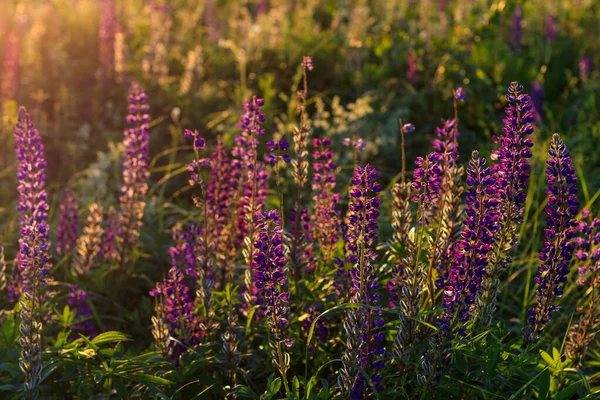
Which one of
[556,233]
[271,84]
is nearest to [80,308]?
[556,233]

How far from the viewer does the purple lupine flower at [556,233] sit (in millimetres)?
2752

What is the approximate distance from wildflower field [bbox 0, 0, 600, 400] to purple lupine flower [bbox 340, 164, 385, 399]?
0.01 meters

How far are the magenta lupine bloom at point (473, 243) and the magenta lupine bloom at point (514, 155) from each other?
0.05 metres

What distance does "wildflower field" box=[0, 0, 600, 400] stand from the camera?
2740 mm

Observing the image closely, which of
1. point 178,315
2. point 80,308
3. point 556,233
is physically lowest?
point 80,308

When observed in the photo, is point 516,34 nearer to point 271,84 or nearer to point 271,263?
point 271,84

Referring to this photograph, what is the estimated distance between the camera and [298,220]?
3326 millimetres

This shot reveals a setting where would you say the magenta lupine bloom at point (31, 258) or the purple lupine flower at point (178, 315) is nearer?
the magenta lupine bloom at point (31, 258)

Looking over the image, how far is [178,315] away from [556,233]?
65.1 inches

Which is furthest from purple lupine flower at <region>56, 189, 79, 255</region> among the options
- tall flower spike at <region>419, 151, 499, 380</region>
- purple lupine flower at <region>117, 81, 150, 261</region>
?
tall flower spike at <region>419, 151, 499, 380</region>

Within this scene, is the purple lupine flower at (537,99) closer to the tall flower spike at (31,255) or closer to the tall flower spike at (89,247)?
the tall flower spike at (89,247)

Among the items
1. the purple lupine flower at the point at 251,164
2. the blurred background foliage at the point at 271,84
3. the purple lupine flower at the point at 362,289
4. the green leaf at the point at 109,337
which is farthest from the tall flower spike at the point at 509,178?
the blurred background foliage at the point at 271,84

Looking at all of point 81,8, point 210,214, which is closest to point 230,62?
point 81,8

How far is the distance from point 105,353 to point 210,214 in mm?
893
